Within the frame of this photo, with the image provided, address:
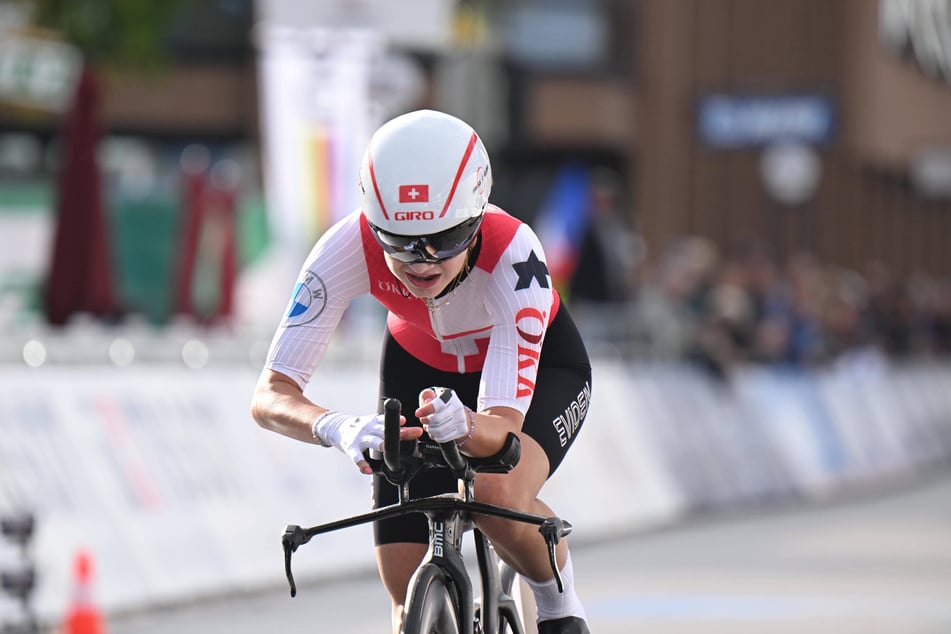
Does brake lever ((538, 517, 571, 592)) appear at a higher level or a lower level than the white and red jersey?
lower

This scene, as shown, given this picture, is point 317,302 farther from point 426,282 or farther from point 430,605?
point 430,605

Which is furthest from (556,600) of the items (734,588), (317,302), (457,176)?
(734,588)

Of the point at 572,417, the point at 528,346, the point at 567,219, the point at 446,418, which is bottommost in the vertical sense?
the point at 572,417

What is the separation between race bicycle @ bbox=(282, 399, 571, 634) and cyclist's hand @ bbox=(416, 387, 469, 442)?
49mm

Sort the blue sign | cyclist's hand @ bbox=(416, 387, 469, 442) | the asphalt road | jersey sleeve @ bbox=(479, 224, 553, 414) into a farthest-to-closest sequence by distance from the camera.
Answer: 1. the blue sign
2. the asphalt road
3. jersey sleeve @ bbox=(479, 224, 553, 414)
4. cyclist's hand @ bbox=(416, 387, 469, 442)

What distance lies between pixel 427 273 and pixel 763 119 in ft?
68.3

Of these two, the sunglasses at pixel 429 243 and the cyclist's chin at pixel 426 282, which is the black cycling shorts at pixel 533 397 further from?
the sunglasses at pixel 429 243

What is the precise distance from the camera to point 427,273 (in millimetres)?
5371

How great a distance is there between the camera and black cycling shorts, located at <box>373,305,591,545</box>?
5.91 meters

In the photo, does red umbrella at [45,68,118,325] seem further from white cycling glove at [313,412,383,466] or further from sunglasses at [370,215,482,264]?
white cycling glove at [313,412,383,466]

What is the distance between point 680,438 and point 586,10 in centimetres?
2643

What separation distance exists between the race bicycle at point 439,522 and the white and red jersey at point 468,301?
289 mm

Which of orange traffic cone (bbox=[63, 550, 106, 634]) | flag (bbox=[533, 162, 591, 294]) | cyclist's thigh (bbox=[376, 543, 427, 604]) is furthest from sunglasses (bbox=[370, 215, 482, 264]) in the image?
flag (bbox=[533, 162, 591, 294])

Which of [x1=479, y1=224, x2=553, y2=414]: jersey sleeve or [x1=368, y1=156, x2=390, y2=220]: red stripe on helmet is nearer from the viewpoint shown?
[x1=368, y1=156, x2=390, y2=220]: red stripe on helmet
